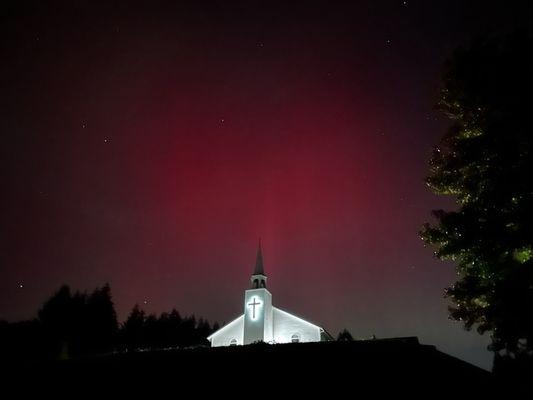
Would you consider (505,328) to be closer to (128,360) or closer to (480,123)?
(480,123)

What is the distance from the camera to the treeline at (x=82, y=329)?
5366 centimetres

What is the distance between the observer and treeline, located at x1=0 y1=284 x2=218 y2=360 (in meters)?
53.7

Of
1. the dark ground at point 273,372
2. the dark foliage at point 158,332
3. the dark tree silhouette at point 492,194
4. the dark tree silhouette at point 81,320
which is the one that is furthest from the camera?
the dark foliage at point 158,332

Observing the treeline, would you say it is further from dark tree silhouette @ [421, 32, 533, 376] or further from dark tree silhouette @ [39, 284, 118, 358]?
dark tree silhouette @ [421, 32, 533, 376]

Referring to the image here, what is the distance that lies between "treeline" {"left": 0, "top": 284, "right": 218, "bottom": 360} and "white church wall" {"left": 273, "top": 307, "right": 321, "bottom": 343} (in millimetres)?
20111

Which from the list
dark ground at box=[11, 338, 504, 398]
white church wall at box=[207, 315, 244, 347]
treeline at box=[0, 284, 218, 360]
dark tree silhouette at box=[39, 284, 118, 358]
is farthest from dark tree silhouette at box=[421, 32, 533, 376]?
dark tree silhouette at box=[39, 284, 118, 358]

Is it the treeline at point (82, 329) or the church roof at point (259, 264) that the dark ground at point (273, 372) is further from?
the treeline at point (82, 329)

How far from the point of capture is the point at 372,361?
472 inches

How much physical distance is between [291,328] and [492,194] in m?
31.7

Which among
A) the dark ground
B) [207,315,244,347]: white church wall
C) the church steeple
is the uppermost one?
the church steeple

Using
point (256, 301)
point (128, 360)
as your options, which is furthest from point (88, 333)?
point (128, 360)

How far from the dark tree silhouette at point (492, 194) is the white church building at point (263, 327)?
2725 centimetres

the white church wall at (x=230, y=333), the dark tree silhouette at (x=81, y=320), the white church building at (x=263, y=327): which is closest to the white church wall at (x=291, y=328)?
the white church building at (x=263, y=327)

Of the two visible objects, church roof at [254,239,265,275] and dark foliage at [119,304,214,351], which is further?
dark foliage at [119,304,214,351]
